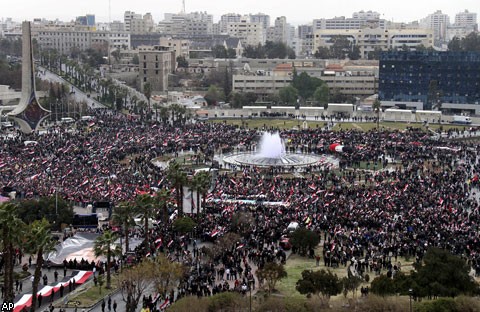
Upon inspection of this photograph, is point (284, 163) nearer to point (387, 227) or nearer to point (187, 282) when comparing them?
point (387, 227)

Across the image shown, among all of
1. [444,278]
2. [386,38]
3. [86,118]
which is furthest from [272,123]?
[386,38]

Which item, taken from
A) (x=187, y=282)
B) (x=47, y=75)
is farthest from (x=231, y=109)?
(x=187, y=282)

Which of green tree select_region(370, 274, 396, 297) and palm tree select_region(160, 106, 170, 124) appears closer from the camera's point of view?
green tree select_region(370, 274, 396, 297)

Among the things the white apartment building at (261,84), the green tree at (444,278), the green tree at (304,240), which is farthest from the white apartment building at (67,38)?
the green tree at (444,278)

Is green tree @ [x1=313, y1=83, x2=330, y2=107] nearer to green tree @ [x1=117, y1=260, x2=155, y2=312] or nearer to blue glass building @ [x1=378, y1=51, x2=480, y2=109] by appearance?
blue glass building @ [x1=378, y1=51, x2=480, y2=109]

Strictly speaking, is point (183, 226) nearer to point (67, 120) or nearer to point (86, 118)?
point (86, 118)

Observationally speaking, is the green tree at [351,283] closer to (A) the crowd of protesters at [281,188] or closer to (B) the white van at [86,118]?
(A) the crowd of protesters at [281,188]

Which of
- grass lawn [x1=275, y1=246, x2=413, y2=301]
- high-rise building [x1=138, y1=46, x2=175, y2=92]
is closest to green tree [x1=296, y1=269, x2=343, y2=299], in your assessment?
grass lawn [x1=275, y1=246, x2=413, y2=301]
